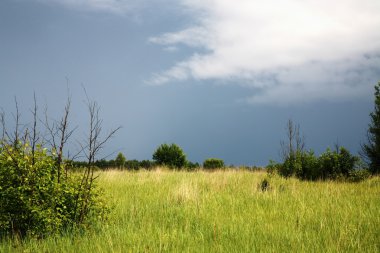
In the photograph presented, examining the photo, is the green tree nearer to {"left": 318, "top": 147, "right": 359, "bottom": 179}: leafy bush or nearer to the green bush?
{"left": 318, "top": 147, "right": 359, "bottom": 179}: leafy bush

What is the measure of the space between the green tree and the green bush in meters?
23.7

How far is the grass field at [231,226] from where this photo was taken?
5.84m

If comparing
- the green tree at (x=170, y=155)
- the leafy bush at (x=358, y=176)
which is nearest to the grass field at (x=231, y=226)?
the leafy bush at (x=358, y=176)

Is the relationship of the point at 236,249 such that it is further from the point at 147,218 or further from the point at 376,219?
the point at 376,219

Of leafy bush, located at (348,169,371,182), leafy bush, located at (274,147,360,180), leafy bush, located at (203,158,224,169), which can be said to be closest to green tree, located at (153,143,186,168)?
leafy bush, located at (203,158,224,169)

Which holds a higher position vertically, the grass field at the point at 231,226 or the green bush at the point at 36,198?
the green bush at the point at 36,198

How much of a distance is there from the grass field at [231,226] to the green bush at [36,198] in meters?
0.36

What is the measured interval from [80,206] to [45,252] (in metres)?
1.65

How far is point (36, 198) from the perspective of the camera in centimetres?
702

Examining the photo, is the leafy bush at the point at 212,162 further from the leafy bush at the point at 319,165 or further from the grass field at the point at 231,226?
the grass field at the point at 231,226

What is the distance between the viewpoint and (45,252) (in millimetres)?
6043

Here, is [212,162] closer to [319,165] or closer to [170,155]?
[170,155]

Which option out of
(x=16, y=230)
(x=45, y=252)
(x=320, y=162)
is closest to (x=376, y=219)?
(x=45, y=252)

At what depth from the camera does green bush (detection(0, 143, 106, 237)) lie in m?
6.95
